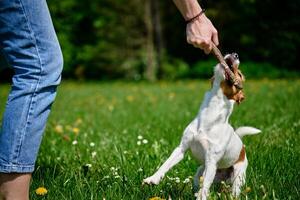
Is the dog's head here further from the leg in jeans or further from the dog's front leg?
the leg in jeans

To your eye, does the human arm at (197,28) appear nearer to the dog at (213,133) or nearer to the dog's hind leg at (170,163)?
the dog at (213,133)

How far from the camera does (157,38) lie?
26.2 m

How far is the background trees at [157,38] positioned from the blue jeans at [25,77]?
22.0 meters

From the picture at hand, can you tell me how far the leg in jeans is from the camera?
8.03 feet

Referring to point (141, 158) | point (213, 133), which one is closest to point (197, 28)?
point (213, 133)

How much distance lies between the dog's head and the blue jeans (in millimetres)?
836

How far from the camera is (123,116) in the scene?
8031 millimetres

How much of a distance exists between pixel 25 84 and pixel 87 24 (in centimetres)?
2890

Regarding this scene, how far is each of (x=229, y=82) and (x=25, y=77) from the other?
101 centimetres

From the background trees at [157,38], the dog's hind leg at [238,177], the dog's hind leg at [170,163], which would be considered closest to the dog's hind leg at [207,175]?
the dog's hind leg at [170,163]

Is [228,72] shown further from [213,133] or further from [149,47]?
[149,47]

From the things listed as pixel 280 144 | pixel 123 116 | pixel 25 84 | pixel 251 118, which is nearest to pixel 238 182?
pixel 25 84

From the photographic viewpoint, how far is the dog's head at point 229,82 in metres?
2.74

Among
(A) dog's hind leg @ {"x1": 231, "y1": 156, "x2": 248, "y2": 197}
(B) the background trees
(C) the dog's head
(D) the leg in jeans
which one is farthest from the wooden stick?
(B) the background trees
